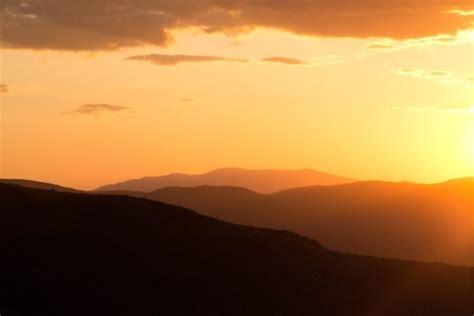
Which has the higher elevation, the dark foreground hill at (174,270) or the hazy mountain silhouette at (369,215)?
the hazy mountain silhouette at (369,215)

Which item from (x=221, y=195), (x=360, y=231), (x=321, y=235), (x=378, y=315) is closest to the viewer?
(x=378, y=315)

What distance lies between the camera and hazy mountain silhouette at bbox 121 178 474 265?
11912 centimetres

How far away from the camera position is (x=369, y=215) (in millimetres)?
153000

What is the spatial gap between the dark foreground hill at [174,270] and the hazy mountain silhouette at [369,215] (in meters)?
62.7

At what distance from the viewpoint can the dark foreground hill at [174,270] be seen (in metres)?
31.7

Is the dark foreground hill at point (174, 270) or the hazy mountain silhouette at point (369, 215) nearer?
the dark foreground hill at point (174, 270)

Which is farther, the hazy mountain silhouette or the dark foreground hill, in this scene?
the hazy mountain silhouette

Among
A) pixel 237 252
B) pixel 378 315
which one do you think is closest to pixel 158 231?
pixel 237 252

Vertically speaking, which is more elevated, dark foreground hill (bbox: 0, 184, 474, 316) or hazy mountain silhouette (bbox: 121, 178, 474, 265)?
hazy mountain silhouette (bbox: 121, 178, 474, 265)

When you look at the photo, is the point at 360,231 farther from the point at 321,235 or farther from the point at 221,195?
the point at 221,195

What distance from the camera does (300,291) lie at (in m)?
35.4

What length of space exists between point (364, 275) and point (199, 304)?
376 inches

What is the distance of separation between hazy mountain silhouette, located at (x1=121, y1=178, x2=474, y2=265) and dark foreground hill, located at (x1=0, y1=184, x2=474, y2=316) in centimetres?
6271

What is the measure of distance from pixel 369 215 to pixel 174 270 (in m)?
120
